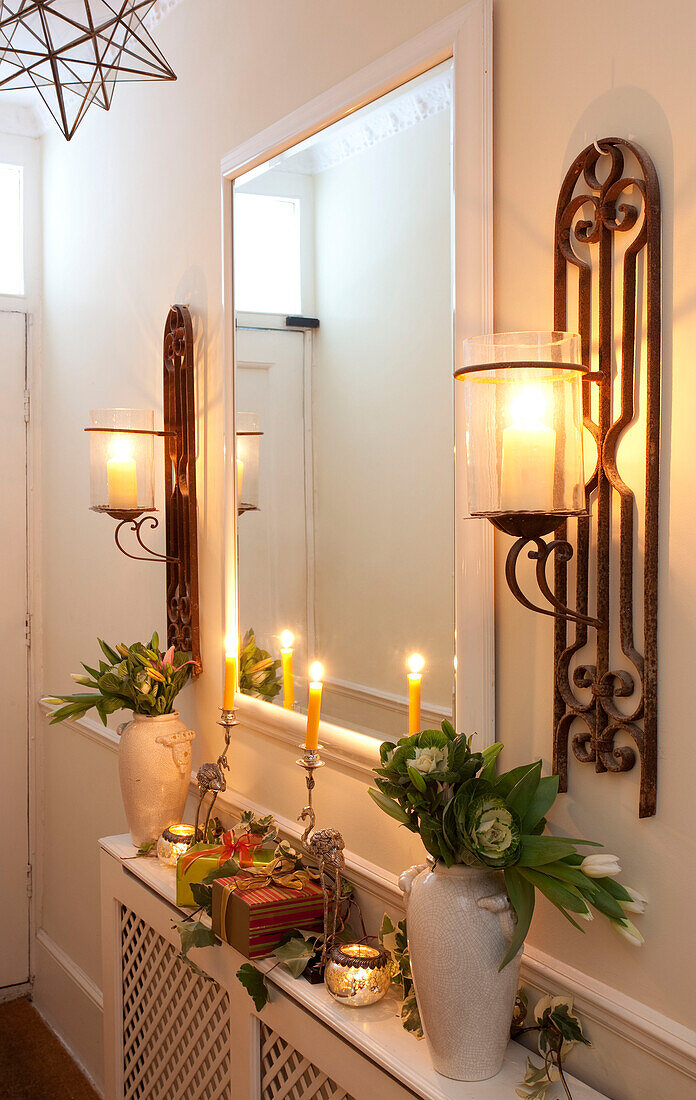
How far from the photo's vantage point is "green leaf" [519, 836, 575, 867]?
121cm

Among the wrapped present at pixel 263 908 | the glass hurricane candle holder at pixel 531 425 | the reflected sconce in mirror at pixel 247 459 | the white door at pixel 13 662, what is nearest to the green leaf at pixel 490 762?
the glass hurricane candle holder at pixel 531 425

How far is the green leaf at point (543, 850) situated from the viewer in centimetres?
121

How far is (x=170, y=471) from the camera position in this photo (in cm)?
244

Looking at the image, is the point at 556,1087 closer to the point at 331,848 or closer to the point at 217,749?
the point at 331,848

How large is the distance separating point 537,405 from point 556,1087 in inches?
34.2

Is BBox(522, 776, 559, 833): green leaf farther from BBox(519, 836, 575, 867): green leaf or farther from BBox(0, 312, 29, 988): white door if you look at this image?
BBox(0, 312, 29, 988): white door

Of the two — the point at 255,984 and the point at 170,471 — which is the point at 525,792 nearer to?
the point at 255,984

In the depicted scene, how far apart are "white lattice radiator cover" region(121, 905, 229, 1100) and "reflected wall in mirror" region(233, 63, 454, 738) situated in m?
0.58

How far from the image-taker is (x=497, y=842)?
1229mm

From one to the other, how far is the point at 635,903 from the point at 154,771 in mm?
1244

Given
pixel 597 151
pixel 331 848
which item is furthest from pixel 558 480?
pixel 331 848

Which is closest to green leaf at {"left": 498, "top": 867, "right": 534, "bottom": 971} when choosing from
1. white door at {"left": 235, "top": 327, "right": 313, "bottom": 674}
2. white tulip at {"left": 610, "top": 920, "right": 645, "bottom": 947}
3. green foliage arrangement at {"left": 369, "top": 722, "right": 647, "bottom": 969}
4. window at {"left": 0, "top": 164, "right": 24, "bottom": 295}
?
green foliage arrangement at {"left": 369, "top": 722, "right": 647, "bottom": 969}

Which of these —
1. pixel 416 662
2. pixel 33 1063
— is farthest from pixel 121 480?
pixel 33 1063

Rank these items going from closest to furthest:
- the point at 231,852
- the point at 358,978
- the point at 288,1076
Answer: the point at 358,978
the point at 288,1076
the point at 231,852
